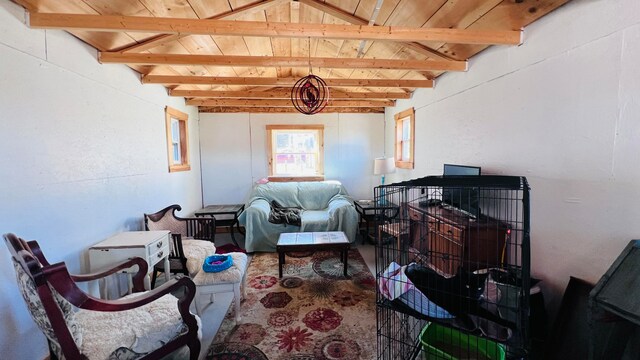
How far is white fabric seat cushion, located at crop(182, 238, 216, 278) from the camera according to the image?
2.59 metres

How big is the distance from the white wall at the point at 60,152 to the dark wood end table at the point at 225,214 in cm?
136

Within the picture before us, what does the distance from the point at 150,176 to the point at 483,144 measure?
11.9ft

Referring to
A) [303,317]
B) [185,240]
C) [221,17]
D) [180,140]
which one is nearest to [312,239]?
[303,317]

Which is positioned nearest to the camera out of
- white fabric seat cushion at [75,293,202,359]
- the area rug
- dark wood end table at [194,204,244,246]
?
white fabric seat cushion at [75,293,202,359]

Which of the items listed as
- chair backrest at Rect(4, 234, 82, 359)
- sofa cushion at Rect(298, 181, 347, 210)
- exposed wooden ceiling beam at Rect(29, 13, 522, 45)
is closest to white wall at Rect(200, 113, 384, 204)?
sofa cushion at Rect(298, 181, 347, 210)

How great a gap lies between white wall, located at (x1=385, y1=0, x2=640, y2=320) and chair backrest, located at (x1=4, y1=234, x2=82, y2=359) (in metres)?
2.81

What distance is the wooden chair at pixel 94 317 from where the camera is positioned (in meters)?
Answer: 1.17

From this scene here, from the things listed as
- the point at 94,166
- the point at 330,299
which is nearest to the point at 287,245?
the point at 330,299

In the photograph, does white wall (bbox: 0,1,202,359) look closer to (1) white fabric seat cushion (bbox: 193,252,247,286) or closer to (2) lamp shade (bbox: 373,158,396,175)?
(1) white fabric seat cushion (bbox: 193,252,247,286)

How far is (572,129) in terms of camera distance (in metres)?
1.70

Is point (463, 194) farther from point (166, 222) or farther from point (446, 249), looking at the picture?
point (166, 222)

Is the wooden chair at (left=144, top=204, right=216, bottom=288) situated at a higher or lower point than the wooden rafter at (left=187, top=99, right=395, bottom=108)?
lower

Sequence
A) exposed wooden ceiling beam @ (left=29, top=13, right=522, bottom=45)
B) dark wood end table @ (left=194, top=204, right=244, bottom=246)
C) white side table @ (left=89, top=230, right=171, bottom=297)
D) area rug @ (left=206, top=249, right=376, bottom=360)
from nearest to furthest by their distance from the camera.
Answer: exposed wooden ceiling beam @ (left=29, top=13, right=522, bottom=45) < area rug @ (left=206, top=249, right=376, bottom=360) < white side table @ (left=89, top=230, right=171, bottom=297) < dark wood end table @ (left=194, top=204, right=244, bottom=246)

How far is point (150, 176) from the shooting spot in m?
3.19
